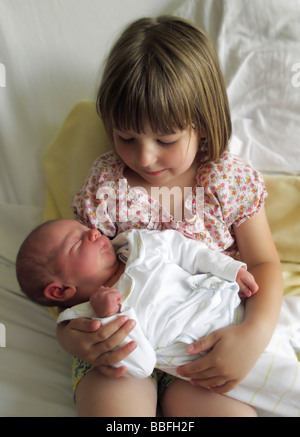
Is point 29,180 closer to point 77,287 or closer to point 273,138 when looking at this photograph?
point 77,287

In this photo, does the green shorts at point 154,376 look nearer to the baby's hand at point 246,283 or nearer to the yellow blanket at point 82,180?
the baby's hand at point 246,283

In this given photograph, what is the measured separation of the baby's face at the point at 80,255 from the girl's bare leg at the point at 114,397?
0.65 feet

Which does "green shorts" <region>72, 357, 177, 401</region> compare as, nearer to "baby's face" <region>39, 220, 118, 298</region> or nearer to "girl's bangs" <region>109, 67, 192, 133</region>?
"baby's face" <region>39, 220, 118, 298</region>

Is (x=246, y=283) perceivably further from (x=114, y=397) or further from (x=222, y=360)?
(x=114, y=397)

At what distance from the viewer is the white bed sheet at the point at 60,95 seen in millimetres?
1013

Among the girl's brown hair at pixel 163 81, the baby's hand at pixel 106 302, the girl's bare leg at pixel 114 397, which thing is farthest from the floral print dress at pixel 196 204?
the girl's bare leg at pixel 114 397

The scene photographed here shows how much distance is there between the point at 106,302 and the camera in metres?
0.84

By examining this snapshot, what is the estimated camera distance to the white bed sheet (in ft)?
3.32

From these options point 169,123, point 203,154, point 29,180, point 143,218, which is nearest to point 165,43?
point 169,123

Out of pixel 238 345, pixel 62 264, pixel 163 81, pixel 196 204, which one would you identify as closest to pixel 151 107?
pixel 163 81

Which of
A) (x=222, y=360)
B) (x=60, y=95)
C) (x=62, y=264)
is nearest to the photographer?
(x=222, y=360)

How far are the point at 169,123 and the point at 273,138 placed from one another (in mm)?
422

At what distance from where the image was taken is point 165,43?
88cm

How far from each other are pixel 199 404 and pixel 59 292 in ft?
1.27
